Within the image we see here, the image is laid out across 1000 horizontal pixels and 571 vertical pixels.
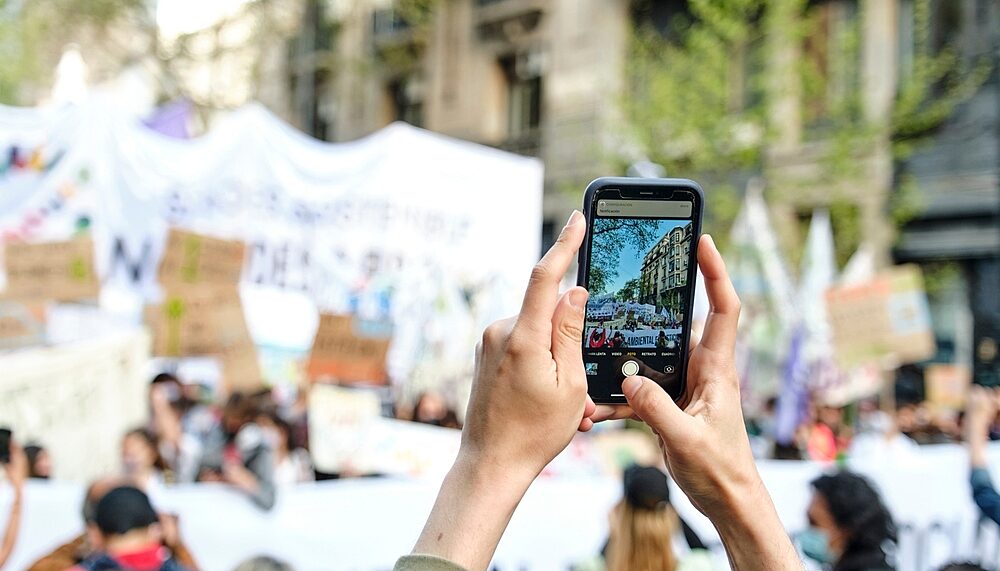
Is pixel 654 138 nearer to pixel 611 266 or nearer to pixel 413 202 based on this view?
pixel 413 202

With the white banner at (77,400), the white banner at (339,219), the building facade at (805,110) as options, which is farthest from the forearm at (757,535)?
the building facade at (805,110)

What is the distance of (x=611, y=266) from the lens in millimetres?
1408

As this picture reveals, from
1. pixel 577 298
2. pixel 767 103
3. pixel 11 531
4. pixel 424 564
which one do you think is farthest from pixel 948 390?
pixel 424 564

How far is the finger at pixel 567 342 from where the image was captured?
116cm

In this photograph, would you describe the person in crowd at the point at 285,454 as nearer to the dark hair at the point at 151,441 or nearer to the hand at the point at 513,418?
the dark hair at the point at 151,441

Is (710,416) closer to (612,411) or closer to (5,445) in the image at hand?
(612,411)

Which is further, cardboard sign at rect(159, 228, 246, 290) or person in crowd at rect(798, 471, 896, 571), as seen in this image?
cardboard sign at rect(159, 228, 246, 290)

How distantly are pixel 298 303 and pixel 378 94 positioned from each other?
1759cm

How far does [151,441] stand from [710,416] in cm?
410

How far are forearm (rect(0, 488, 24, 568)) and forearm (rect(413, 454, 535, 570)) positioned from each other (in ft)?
9.41

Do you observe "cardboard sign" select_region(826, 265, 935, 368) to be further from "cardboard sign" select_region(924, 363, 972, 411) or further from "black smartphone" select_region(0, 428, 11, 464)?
"black smartphone" select_region(0, 428, 11, 464)

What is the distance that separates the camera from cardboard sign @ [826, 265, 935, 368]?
24.7 feet

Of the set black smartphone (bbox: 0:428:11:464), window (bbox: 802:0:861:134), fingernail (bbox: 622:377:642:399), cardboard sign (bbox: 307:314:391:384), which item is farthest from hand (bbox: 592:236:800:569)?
window (bbox: 802:0:861:134)

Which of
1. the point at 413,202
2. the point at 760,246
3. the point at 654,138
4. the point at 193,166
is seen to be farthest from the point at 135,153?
the point at 654,138
